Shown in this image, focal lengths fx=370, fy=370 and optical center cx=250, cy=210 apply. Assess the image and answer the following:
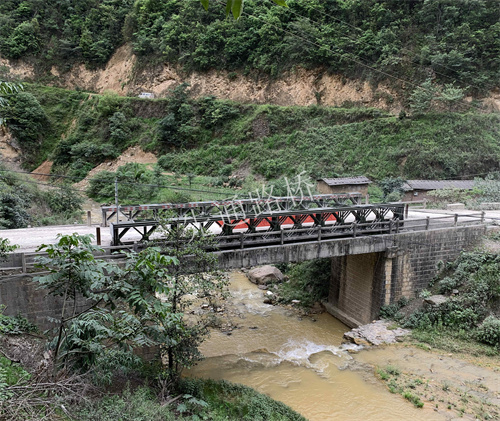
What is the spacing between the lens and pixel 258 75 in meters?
39.3

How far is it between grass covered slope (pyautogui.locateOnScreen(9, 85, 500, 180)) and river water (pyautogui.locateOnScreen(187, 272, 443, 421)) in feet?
54.2

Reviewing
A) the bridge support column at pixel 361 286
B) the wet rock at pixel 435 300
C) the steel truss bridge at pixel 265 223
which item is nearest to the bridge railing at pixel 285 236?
the steel truss bridge at pixel 265 223

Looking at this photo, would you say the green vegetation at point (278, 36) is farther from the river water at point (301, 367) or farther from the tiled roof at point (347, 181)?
the river water at point (301, 367)

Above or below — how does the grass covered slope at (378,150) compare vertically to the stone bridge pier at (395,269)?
above

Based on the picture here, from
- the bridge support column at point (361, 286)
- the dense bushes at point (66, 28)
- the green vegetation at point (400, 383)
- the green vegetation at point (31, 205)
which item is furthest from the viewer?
the dense bushes at point (66, 28)

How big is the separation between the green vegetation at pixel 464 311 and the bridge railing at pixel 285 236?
1.99 m

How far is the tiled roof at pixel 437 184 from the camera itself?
24.9m

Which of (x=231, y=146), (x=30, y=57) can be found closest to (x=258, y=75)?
(x=231, y=146)

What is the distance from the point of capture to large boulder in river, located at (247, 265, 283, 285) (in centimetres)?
2039

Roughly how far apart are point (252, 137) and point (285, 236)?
79.8ft

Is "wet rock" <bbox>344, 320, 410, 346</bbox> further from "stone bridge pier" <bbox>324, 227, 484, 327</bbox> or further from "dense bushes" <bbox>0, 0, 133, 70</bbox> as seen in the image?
"dense bushes" <bbox>0, 0, 133, 70</bbox>

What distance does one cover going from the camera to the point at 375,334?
1385 cm

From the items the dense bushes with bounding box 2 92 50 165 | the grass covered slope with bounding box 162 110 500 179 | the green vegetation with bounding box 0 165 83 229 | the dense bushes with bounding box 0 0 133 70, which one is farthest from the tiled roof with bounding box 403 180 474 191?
the dense bushes with bounding box 0 0 133 70

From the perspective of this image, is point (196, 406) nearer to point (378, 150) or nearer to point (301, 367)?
point (301, 367)
